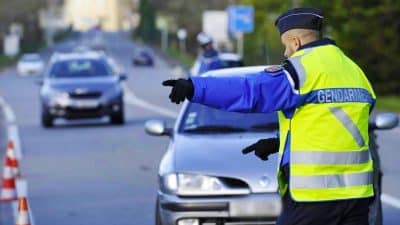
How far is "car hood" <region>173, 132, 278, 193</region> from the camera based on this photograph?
9.04 metres

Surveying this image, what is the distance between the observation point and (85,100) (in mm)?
26656

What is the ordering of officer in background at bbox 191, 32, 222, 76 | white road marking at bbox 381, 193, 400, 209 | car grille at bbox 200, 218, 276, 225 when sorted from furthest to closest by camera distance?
officer in background at bbox 191, 32, 222, 76 → white road marking at bbox 381, 193, 400, 209 → car grille at bbox 200, 218, 276, 225

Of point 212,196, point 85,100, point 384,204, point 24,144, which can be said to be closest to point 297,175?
point 212,196

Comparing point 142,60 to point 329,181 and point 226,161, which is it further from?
point 329,181

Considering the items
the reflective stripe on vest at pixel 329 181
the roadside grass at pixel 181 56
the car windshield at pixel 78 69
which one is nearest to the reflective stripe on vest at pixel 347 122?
the reflective stripe on vest at pixel 329 181

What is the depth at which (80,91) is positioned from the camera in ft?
87.2

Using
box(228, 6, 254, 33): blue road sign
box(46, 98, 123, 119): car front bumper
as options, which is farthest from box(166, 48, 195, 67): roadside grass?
box(46, 98, 123, 119): car front bumper

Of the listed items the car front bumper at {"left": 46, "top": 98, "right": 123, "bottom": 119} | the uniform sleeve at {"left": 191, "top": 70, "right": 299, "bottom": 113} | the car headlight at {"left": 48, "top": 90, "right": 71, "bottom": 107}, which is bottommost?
the car front bumper at {"left": 46, "top": 98, "right": 123, "bottom": 119}

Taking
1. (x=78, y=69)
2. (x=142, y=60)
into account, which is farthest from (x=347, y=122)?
(x=142, y=60)

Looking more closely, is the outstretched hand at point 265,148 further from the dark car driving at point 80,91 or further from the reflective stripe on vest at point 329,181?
the dark car driving at point 80,91

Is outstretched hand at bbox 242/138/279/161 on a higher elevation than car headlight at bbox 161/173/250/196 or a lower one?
higher

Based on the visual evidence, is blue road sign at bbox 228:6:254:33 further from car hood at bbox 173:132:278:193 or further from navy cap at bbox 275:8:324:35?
navy cap at bbox 275:8:324:35

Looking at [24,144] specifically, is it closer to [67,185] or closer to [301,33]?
[67,185]

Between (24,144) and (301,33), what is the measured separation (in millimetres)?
18112
